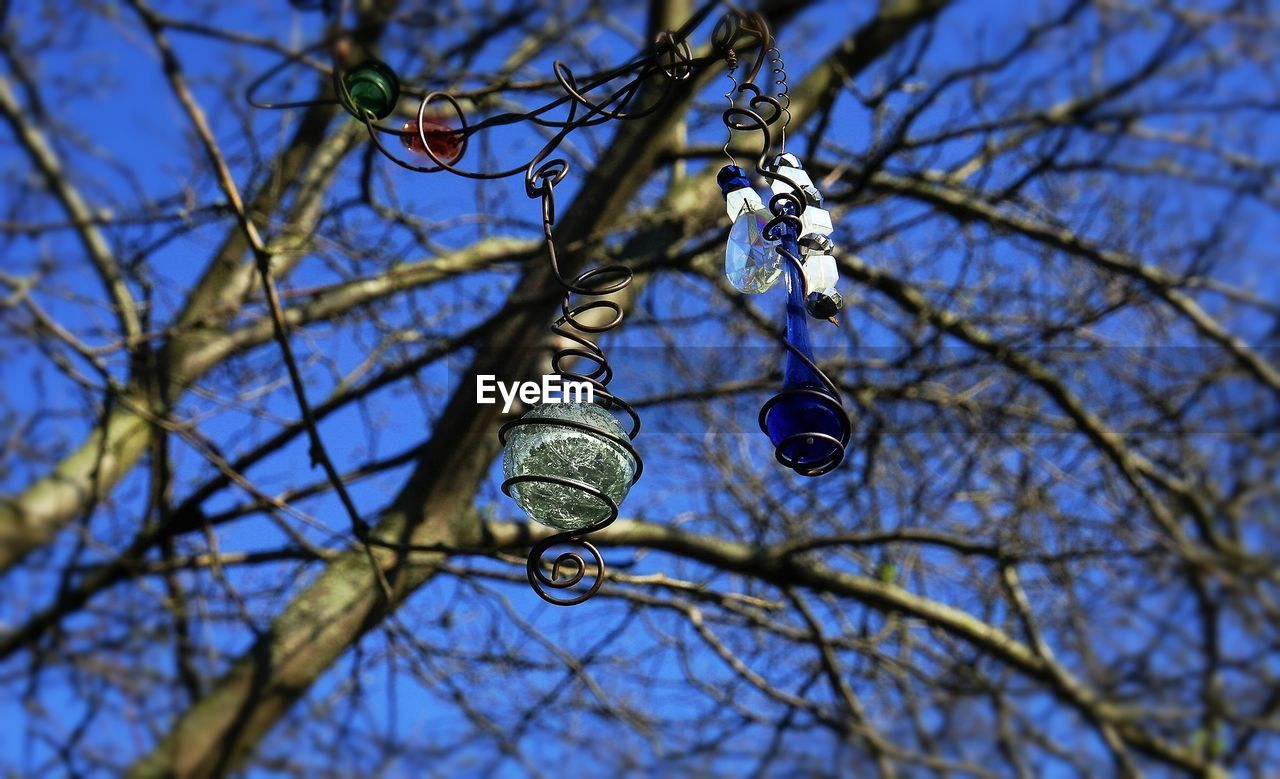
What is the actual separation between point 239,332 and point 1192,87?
422 cm

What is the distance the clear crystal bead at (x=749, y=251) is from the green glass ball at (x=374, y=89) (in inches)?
26.9

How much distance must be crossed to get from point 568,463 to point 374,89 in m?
0.76

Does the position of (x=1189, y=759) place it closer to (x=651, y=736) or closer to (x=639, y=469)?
(x=651, y=736)

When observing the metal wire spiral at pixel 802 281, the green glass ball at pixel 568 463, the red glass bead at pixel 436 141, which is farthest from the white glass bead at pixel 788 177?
the red glass bead at pixel 436 141

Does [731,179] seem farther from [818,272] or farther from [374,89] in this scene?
[374,89]

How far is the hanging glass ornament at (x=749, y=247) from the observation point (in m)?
1.28

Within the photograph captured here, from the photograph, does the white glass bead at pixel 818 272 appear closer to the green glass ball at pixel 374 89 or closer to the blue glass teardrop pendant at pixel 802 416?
the blue glass teardrop pendant at pixel 802 416

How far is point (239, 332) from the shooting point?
13.5 ft

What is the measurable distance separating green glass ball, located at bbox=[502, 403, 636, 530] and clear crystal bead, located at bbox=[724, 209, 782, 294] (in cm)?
23

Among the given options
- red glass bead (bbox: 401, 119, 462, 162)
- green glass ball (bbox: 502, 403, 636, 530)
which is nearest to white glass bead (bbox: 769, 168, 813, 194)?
green glass ball (bbox: 502, 403, 636, 530)

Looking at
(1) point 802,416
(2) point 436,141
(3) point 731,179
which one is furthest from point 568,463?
(2) point 436,141

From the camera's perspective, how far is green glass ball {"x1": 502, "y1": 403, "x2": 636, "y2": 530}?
50.8 inches

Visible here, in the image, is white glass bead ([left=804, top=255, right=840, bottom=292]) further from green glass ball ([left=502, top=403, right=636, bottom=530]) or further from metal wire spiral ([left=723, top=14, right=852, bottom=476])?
green glass ball ([left=502, top=403, right=636, bottom=530])

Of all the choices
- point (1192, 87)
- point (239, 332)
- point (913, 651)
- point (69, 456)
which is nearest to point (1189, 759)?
point (913, 651)
